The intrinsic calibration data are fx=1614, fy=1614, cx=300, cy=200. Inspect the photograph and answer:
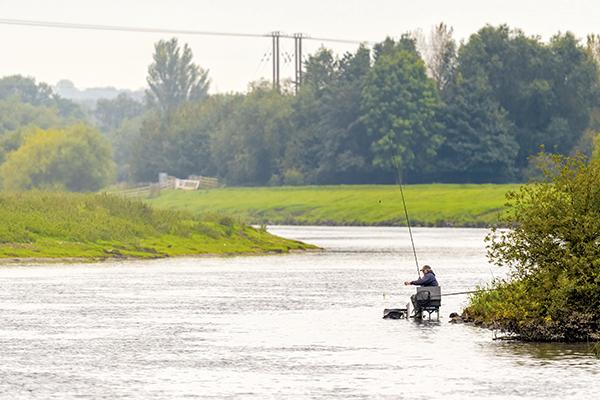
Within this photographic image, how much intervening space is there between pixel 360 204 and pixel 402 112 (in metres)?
14.0

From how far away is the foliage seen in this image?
133 feet

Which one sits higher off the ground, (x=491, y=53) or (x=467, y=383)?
(x=491, y=53)

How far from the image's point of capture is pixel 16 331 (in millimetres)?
44344

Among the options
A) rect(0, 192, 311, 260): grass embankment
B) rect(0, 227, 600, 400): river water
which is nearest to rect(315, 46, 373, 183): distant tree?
rect(0, 192, 311, 260): grass embankment

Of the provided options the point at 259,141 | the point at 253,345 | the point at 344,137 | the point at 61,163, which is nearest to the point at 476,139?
the point at 344,137

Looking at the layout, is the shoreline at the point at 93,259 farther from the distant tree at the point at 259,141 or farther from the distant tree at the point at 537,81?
the distant tree at the point at 259,141

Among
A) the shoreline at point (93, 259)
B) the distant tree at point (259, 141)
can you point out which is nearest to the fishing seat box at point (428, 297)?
the shoreline at point (93, 259)

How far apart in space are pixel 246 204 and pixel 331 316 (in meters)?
127

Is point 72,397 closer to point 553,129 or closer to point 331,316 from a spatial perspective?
point 331,316

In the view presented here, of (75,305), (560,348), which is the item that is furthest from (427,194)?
(560,348)

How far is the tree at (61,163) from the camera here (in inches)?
7347

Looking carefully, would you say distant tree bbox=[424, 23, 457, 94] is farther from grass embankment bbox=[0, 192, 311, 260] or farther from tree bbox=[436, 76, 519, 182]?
grass embankment bbox=[0, 192, 311, 260]

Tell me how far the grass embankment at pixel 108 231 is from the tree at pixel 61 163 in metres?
84.8

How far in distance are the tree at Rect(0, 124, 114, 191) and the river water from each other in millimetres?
116592
